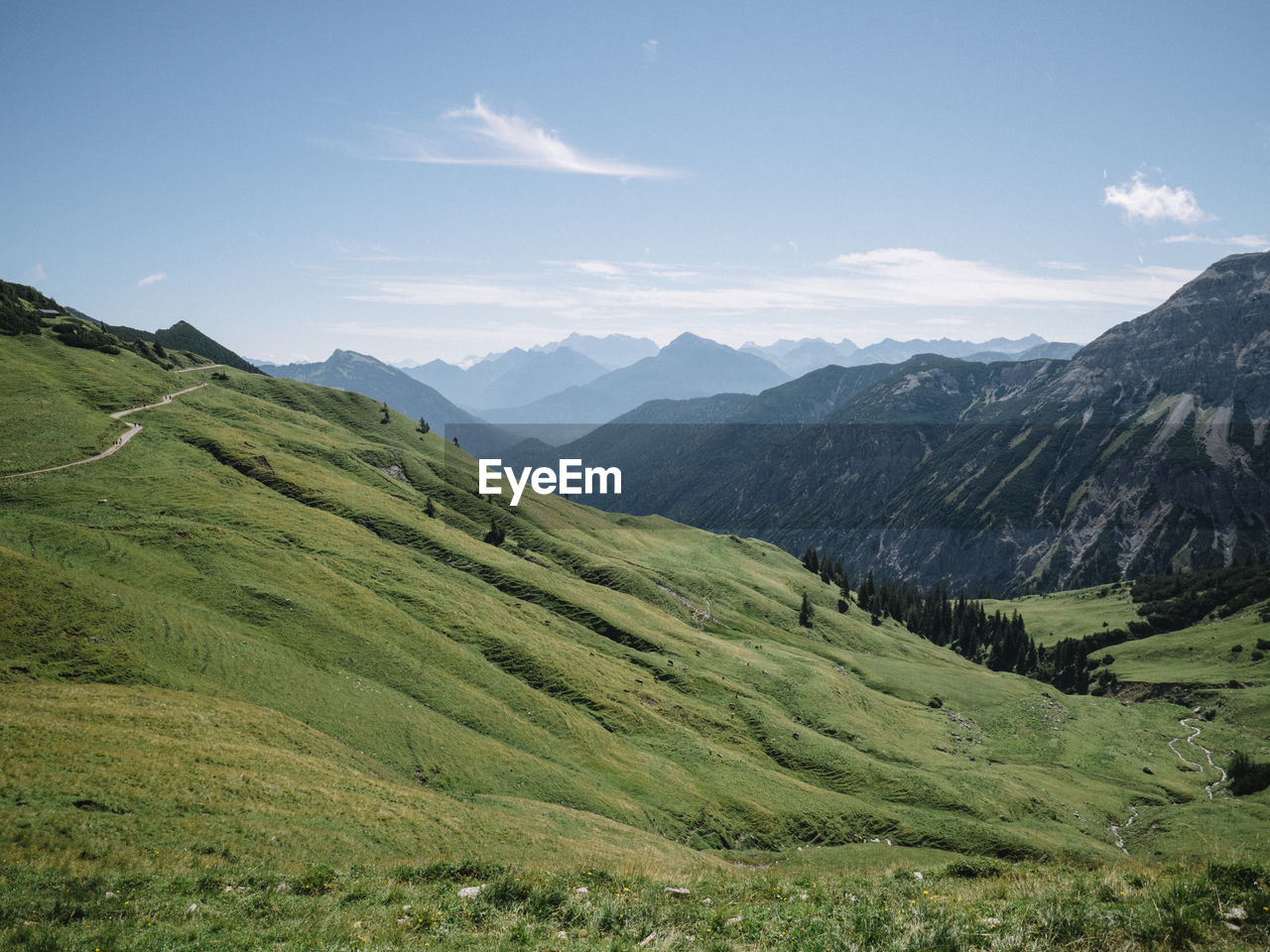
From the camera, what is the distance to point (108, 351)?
139625mm

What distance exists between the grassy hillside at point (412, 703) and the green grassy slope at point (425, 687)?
0.32m

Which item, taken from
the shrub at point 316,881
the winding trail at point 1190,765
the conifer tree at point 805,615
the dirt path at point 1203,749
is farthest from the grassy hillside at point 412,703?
the conifer tree at point 805,615

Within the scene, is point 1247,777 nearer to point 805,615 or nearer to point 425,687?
point 805,615

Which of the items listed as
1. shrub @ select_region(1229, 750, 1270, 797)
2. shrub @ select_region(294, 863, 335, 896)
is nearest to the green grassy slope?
shrub @ select_region(1229, 750, 1270, 797)

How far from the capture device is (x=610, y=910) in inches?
689

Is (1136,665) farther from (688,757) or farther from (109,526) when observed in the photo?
(109,526)

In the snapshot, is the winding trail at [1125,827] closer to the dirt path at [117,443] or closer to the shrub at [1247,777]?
the shrub at [1247,777]

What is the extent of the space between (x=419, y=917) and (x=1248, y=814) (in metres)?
97.7

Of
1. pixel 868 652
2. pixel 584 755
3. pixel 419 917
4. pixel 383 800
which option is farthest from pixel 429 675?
pixel 868 652

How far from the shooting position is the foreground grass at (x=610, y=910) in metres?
14.8

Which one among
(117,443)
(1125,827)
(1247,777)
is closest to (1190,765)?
(1247,777)

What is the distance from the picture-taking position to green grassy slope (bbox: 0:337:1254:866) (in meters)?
36.4

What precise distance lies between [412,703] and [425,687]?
3022 millimetres

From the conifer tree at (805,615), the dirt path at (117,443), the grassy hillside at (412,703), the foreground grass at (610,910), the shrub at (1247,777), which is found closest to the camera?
the foreground grass at (610,910)
